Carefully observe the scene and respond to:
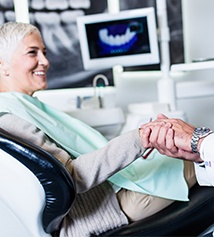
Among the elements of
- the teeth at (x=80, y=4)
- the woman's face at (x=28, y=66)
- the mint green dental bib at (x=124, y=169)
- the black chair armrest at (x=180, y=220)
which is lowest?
the black chair armrest at (x=180, y=220)

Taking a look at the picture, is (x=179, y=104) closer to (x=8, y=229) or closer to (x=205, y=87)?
(x=205, y=87)

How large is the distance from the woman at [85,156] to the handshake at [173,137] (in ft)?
0.12

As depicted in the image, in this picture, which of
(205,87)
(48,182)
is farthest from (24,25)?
(205,87)

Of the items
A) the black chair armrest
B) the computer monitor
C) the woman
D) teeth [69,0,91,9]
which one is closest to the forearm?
the woman

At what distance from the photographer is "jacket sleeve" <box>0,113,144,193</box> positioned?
1.10m

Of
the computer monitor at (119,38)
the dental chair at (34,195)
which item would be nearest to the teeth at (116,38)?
the computer monitor at (119,38)

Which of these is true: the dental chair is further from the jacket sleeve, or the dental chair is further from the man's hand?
the man's hand

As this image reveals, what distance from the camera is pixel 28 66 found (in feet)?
4.92

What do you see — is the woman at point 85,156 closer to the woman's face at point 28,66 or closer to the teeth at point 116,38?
the woman's face at point 28,66

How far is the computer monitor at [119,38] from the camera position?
2.09 metres

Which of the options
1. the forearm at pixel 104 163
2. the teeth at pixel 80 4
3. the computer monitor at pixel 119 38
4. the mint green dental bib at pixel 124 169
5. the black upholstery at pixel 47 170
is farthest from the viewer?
the teeth at pixel 80 4

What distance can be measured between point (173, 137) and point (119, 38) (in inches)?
44.9

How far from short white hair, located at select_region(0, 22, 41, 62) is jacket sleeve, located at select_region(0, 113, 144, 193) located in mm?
382

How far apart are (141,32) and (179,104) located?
0.87 m
